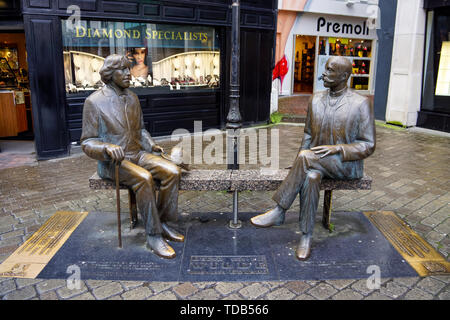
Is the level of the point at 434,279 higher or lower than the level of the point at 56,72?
lower

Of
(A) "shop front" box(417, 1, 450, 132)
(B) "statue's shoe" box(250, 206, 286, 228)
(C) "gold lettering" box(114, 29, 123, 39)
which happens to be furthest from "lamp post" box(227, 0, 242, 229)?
(A) "shop front" box(417, 1, 450, 132)

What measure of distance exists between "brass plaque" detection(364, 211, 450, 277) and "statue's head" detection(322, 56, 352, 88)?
1.77 meters

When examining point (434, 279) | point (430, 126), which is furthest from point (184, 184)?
point (430, 126)

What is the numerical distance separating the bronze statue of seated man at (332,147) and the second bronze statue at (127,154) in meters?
1.15

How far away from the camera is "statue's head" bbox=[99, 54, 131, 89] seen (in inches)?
152

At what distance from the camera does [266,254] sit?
388 cm

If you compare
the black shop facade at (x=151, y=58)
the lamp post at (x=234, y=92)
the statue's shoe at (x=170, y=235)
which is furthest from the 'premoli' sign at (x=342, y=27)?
the statue's shoe at (x=170, y=235)

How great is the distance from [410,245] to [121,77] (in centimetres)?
340

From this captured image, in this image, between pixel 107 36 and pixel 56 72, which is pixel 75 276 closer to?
pixel 56 72

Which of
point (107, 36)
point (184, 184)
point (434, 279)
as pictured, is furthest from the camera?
point (107, 36)

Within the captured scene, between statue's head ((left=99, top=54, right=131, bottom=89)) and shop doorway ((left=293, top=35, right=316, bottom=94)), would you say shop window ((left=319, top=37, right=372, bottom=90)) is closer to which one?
shop doorway ((left=293, top=35, right=316, bottom=94))
